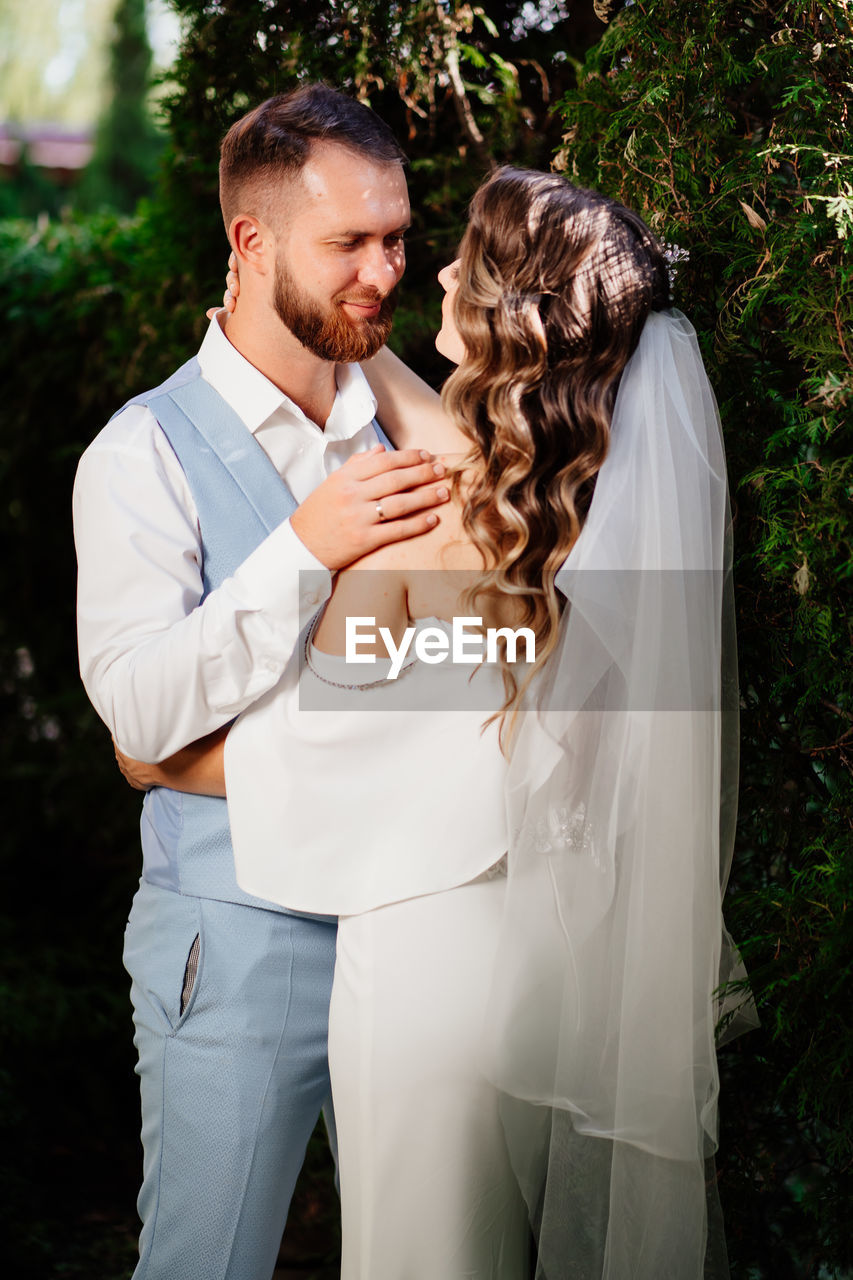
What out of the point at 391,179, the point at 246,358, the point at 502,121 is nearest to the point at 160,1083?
the point at 246,358

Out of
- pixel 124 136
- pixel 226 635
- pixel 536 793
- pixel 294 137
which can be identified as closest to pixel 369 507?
pixel 226 635

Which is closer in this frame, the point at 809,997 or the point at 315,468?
the point at 809,997

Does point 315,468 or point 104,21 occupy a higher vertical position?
point 104,21

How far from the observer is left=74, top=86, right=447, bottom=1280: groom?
69.6 inches

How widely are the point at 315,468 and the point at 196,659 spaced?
1.88 ft

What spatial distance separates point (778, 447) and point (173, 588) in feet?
3.42

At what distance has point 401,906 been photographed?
1805 mm

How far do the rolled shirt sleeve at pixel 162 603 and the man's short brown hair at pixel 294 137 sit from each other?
554 millimetres

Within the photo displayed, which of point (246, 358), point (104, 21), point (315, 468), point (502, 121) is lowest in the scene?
point (315, 468)

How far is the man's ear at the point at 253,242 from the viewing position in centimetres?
221

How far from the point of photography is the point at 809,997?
1.86 m

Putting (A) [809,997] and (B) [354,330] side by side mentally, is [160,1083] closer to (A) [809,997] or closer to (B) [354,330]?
(A) [809,997]

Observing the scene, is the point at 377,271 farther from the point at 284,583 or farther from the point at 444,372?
the point at 444,372

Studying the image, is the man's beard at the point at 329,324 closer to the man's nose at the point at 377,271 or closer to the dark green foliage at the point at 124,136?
the man's nose at the point at 377,271
